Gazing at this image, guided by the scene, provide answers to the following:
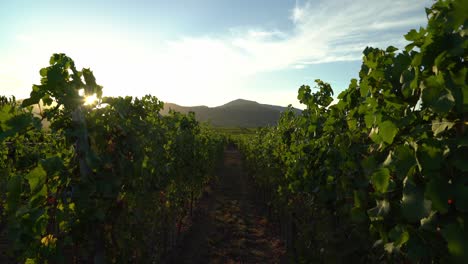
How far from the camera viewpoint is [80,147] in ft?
9.50

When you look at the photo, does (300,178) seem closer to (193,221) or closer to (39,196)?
(39,196)

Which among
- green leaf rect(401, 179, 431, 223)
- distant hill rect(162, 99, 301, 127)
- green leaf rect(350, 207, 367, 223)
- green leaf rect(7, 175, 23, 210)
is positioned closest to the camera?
green leaf rect(401, 179, 431, 223)

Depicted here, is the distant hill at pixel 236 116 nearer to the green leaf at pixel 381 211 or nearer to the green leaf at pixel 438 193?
the green leaf at pixel 381 211

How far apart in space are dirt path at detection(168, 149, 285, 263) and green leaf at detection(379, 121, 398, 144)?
23.3 ft

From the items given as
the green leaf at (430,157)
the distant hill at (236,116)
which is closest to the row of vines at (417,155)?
the green leaf at (430,157)

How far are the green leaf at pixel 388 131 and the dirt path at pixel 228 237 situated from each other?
7.10 meters

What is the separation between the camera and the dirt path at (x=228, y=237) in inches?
348

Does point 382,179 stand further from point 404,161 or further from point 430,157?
point 430,157

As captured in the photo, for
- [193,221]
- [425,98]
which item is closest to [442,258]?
[425,98]

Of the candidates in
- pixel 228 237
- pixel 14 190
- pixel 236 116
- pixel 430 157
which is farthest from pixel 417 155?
pixel 236 116

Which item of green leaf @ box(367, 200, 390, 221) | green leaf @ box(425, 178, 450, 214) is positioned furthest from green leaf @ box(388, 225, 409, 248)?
green leaf @ box(425, 178, 450, 214)

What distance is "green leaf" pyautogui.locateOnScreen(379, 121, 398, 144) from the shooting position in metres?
2.28

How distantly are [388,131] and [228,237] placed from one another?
879 centimetres

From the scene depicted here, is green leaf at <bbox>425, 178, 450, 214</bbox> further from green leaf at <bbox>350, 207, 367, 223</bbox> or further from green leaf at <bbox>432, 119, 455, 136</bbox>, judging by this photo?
green leaf at <bbox>350, 207, 367, 223</bbox>
